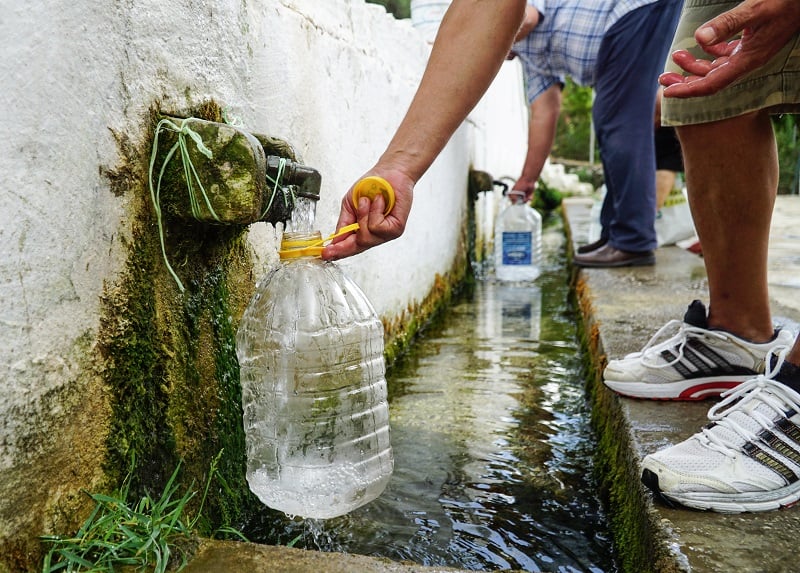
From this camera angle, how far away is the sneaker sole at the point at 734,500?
1.31 m

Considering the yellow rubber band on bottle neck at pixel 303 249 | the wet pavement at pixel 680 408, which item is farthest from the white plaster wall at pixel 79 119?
the wet pavement at pixel 680 408

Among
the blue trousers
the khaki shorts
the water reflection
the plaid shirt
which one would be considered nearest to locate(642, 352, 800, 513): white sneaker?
the water reflection

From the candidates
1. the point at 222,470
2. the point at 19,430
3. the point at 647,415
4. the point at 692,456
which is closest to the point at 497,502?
the point at 647,415

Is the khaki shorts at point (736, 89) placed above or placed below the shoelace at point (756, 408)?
above

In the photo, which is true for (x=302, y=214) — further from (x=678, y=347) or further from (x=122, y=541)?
(x=678, y=347)

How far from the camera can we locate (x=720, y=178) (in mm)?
1804

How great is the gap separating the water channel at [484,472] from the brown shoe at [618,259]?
936 mm

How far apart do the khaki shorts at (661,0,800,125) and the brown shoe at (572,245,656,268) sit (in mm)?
2428

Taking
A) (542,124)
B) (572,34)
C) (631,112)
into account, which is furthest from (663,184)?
(572,34)

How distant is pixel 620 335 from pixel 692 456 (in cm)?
120

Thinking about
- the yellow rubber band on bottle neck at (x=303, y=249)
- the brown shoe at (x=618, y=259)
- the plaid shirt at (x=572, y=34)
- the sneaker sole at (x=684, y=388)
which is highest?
the plaid shirt at (x=572, y=34)

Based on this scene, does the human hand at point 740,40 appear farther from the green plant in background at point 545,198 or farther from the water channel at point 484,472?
the green plant in background at point 545,198

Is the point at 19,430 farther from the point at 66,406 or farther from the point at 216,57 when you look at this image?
the point at 216,57

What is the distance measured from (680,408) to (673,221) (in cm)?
379
